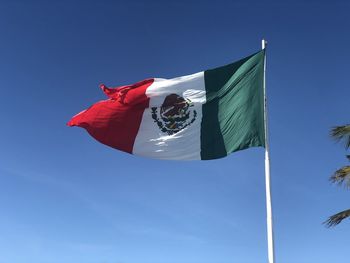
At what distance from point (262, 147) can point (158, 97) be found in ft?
12.8

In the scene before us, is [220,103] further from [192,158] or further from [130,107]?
[130,107]

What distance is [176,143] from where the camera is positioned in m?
15.2

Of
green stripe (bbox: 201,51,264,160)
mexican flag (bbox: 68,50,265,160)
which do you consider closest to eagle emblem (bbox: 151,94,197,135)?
mexican flag (bbox: 68,50,265,160)

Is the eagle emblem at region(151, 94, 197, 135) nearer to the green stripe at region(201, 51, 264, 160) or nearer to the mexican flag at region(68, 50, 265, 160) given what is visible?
the mexican flag at region(68, 50, 265, 160)

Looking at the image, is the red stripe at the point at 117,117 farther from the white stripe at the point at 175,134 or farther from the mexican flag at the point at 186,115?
the white stripe at the point at 175,134

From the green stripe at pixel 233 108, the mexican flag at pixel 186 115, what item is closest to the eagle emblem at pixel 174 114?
the mexican flag at pixel 186 115

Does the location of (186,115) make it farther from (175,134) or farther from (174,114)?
(175,134)

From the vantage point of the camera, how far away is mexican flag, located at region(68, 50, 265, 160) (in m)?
14.3

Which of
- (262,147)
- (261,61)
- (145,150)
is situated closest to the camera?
(262,147)

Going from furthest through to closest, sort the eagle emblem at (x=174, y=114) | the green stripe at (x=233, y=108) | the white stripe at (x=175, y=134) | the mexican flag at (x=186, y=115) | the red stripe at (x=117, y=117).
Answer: the red stripe at (x=117, y=117), the eagle emblem at (x=174, y=114), the white stripe at (x=175, y=134), the mexican flag at (x=186, y=115), the green stripe at (x=233, y=108)

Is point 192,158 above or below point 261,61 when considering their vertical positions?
below

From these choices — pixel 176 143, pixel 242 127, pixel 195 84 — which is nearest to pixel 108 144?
pixel 176 143

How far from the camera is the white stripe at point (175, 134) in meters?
15.1

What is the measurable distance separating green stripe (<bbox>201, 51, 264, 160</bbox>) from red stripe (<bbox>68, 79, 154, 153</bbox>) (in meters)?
2.06
